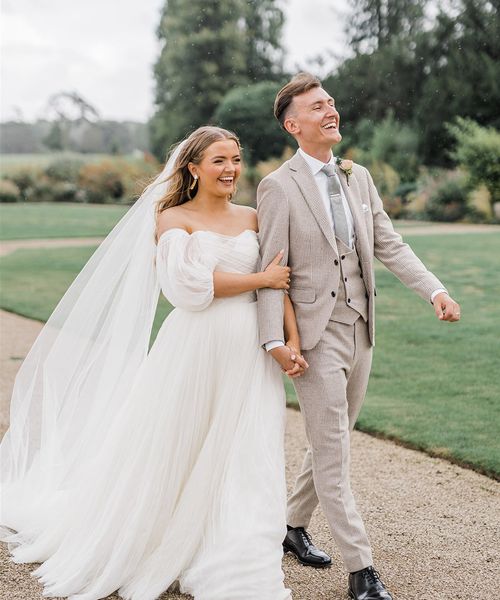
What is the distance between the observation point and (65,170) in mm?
33188

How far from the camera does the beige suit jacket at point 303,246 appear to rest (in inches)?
127

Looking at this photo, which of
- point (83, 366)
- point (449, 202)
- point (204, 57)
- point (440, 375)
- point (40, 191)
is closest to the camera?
point (83, 366)

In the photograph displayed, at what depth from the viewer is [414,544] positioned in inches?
149

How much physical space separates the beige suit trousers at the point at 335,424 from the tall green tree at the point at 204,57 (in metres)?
33.3

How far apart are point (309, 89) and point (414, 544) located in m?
2.00

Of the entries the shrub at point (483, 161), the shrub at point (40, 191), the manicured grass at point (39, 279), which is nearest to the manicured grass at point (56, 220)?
the shrub at point (40, 191)

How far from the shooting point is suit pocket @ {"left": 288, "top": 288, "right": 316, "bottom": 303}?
326cm

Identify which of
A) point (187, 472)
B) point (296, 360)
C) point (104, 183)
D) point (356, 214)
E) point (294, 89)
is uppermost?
point (104, 183)

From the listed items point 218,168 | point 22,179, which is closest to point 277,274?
point 218,168

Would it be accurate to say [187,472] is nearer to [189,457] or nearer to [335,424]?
[189,457]

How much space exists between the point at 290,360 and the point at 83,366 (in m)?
1.20

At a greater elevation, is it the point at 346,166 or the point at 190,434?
the point at 346,166

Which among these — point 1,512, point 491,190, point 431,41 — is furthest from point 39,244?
point 431,41

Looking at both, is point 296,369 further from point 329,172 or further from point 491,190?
point 491,190
